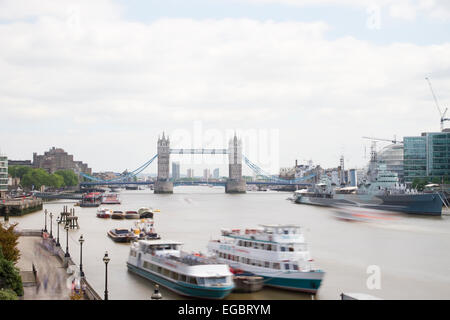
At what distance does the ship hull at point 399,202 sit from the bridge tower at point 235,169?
60.0 meters

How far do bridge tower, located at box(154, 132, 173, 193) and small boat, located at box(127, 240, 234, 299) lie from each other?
106m

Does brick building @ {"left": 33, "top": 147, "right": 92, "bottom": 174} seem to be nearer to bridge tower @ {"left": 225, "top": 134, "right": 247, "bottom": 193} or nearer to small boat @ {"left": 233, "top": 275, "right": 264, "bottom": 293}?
bridge tower @ {"left": 225, "top": 134, "right": 247, "bottom": 193}

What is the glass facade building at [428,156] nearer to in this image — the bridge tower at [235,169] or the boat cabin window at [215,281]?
the bridge tower at [235,169]

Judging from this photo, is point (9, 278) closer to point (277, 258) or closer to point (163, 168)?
point (277, 258)

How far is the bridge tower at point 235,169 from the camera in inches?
5172

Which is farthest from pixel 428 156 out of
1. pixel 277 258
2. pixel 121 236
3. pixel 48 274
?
pixel 48 274

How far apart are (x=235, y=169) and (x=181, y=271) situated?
4999 inches

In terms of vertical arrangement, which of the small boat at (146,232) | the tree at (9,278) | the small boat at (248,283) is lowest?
the small boat at (248,283)

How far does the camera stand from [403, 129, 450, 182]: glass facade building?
88.8m

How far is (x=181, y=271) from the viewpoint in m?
18.1

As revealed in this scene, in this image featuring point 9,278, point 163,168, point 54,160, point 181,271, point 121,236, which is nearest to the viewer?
point 9,278

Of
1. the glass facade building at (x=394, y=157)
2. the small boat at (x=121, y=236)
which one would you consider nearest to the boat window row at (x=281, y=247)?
the small boat at (x=121, y=236)

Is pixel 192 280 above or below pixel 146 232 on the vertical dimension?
above
